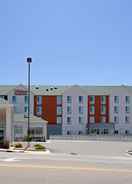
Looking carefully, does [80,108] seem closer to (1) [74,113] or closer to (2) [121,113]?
(1) [74,113]

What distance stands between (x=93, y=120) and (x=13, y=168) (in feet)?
262

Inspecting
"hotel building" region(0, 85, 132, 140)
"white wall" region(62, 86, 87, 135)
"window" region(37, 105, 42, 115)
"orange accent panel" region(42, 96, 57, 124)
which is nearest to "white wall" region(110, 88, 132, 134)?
"hotel building" region(0, 85, 132, 140)

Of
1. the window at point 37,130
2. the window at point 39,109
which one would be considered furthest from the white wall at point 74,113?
the window at point 37,130

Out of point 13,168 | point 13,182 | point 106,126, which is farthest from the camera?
point 106,126

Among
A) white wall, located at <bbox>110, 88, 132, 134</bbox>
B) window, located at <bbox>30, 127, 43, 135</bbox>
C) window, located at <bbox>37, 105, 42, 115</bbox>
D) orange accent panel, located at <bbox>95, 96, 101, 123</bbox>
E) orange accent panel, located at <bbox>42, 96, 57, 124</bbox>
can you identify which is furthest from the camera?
window, located at <bbox>37, 105, 42, 115</bbox>

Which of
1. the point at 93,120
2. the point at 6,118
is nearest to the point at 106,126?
the point at 93,120

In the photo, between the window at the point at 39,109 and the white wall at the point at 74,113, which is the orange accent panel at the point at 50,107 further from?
the white wall at the point at 74,113

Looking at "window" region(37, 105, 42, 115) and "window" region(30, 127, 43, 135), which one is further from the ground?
"window" region(37, 105, 42, 115)

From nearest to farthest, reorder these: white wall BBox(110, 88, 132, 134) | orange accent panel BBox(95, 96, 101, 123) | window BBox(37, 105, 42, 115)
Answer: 1. orange accent panel BBox(95, 96, 101, 123)
2. white wall BBox(110, 88, 132, 134)
3. window BBox(37, 105, 42, 115)

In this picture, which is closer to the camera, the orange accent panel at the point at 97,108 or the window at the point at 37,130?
the window at the point at 37,130

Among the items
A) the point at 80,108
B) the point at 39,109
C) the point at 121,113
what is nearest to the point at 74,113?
the point at 80,108

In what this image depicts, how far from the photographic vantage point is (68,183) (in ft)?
43.9

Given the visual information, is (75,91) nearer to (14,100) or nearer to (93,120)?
(93,120)

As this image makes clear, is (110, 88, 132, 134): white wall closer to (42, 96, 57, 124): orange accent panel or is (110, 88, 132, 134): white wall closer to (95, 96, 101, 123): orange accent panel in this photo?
(95, 96, 101, 123): orange accent panel
